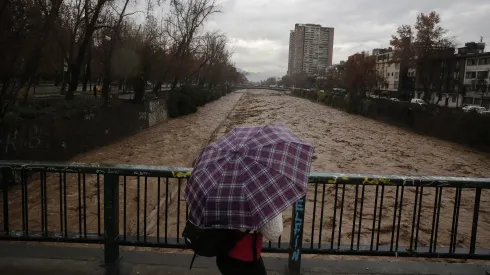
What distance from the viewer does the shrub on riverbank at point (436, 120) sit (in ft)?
89.5

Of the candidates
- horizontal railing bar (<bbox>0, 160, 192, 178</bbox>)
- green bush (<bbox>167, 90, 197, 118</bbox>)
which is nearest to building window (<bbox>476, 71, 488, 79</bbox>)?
green bush (<bbox>167, 90, 197, 118</bbox>)

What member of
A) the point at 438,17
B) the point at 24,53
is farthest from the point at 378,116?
the point at 24,53

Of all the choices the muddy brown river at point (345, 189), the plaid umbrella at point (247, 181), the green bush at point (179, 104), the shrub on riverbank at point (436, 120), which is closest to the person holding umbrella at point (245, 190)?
the plaid umbrella at point (247, 181)

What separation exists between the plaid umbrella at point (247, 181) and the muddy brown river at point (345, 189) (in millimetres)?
1926

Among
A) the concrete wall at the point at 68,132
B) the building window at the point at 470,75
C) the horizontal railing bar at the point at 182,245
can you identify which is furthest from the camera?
the building window at the point at 470,75

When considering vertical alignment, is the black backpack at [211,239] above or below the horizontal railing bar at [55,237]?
above

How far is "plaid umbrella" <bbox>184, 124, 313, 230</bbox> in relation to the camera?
7.82 ft

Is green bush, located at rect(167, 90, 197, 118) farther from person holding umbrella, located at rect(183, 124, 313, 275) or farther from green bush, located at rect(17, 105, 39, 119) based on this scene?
person holding umbrella, located at rect(183, 124, 313, 275)

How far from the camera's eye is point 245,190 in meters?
2.40

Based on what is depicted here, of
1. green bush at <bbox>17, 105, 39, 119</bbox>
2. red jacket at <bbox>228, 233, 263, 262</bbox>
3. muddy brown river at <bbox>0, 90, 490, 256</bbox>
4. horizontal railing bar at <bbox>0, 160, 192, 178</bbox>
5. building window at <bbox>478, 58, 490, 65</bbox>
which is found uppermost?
building window at <bbox>478, 58, 490, 65</bbox>

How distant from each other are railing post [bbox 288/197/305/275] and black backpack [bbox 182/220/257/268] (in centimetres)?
140

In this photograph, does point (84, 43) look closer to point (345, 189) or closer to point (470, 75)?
point (345, 189)

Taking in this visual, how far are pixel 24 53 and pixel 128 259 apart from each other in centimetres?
1107

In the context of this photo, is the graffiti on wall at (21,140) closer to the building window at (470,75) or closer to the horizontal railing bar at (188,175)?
the horizontal railing bar at (188,175)
